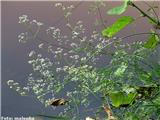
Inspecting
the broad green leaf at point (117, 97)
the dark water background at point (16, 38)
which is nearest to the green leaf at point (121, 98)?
the broad green leaf at point (117, 97)

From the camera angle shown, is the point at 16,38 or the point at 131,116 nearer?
the point at 131,116

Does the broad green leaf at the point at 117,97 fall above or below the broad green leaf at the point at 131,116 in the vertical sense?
above

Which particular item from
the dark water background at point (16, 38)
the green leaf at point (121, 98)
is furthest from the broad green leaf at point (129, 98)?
the dark water background at point (16, 38)

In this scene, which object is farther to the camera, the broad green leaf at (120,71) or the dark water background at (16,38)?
the dark water background at (16,38)

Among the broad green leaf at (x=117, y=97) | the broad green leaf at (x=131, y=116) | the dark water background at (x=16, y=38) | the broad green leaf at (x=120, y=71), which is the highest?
the dark water background at (x=16, y=38)

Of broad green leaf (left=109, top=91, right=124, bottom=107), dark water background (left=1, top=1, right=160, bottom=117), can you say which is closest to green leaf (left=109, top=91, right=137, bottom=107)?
broad green leaf (left=109, top=91, right=124, bottom=107)

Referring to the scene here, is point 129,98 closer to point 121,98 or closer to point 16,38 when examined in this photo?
point 121,98

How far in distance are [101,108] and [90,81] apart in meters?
0.08

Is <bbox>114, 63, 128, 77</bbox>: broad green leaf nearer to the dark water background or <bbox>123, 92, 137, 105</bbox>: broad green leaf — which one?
<bbox>123, 92, 137, 105</bbox>: broad green leaf

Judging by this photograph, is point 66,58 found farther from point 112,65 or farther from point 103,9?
point 112,65

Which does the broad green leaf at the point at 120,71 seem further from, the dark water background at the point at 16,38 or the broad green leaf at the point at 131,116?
the dark water background at the point at 16,38

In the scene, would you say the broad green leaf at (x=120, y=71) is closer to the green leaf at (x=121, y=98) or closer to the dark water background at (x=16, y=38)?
the green leaf at (x=121, y=98)

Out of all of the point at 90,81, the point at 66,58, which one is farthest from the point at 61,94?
the point at 90,81

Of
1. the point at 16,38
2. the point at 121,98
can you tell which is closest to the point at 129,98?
the point at 121,98
